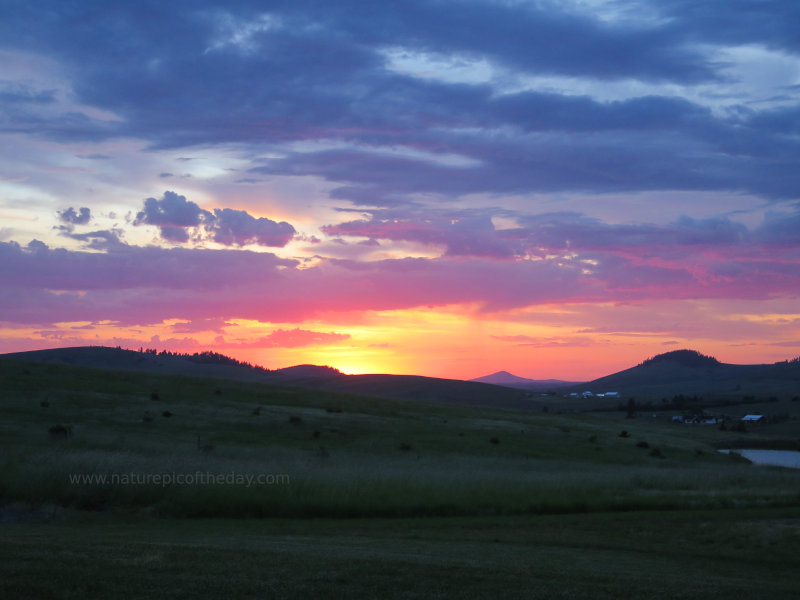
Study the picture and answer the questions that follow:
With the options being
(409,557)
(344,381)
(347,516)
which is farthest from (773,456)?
(344,381)

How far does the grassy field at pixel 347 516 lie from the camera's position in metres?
10.9

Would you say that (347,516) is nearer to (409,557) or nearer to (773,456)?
(409,557)

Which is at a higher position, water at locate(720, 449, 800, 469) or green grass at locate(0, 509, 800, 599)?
green grass at locate(0, 509, 800, 599)

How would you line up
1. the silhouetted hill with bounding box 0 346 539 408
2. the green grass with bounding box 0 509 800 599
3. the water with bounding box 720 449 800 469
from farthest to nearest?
the silhouetted hill with bounding box 0 346 539 408, the water with bounding box 720 449 800 469, the green grass with bounding box 0 509 800 599

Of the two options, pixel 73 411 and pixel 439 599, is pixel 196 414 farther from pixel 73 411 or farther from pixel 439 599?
pixel 439 599

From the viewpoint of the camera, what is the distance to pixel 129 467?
23391 millimetres

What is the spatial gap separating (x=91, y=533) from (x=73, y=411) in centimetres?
3168

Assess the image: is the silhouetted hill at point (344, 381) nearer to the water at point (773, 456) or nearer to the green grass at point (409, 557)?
the water at point (773, 456)

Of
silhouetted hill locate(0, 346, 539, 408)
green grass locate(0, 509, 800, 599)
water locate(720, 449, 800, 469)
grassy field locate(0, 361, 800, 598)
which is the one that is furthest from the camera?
silhouetted hill locate(0, 346, 539, 408)

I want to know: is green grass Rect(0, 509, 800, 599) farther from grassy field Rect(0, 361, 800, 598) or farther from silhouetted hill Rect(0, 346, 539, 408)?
silhouetted hill Rect(0, 346, 539, 408)

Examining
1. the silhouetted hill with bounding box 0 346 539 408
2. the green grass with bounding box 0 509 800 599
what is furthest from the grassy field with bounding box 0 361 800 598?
the silhouetted hill with bounding box 0 346 539 408

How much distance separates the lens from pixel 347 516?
22.5 metres

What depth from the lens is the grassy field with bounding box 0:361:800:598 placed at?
10922 mm

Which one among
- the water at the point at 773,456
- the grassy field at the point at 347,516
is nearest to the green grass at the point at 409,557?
the grassy field at the point at 347,516
